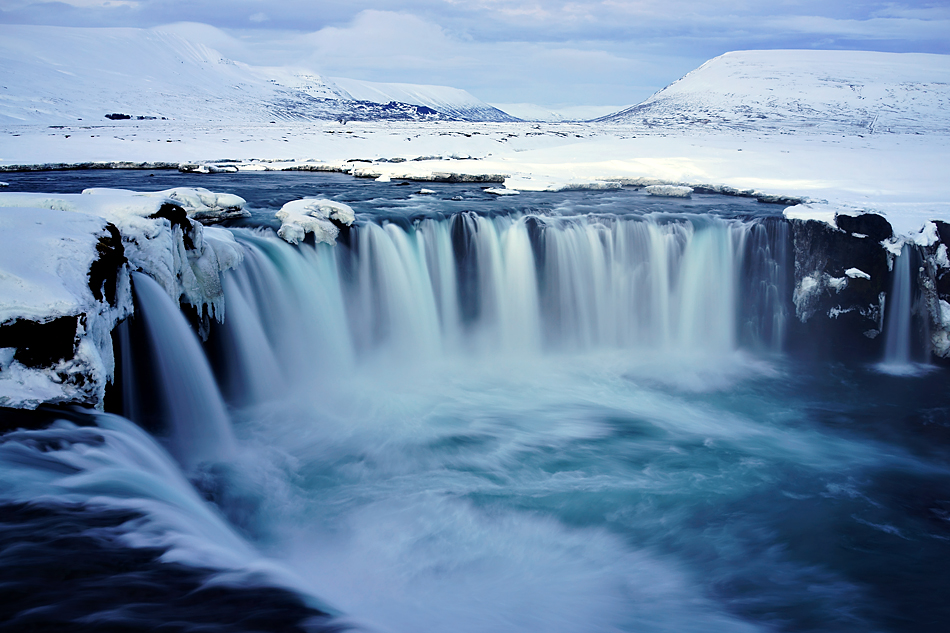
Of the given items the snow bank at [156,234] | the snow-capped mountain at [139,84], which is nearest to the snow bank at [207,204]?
the snow bank at [156,234]

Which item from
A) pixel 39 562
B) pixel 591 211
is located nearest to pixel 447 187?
pixel 591 211

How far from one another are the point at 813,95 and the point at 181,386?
75.8 metres

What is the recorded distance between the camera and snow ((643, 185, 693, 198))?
47.4 feet

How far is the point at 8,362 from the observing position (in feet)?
12.7

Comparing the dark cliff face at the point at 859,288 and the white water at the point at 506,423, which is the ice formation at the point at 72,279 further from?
the dark cliff face at the point at 859,288

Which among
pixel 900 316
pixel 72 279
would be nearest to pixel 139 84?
pixel 72 279

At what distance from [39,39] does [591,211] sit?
140 m

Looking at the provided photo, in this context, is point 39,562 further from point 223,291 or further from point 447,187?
point 447,187

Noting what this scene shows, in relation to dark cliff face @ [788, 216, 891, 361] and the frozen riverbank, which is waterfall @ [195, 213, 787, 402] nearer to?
dark cliff face @ [788, 216, 891, 361]

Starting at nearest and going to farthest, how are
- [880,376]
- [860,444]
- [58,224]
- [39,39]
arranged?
[58,224]
[860,444]
[880,376]
[39,39]

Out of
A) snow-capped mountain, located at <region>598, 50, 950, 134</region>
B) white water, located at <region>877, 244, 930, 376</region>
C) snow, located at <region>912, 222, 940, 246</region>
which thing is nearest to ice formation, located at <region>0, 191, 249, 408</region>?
white water, located at <region>877, 244, 930, 376</region>

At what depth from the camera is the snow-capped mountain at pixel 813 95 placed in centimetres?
4869

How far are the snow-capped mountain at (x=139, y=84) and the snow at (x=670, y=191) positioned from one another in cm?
5592

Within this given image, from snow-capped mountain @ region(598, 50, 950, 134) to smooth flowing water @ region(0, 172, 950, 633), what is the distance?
3631cm
